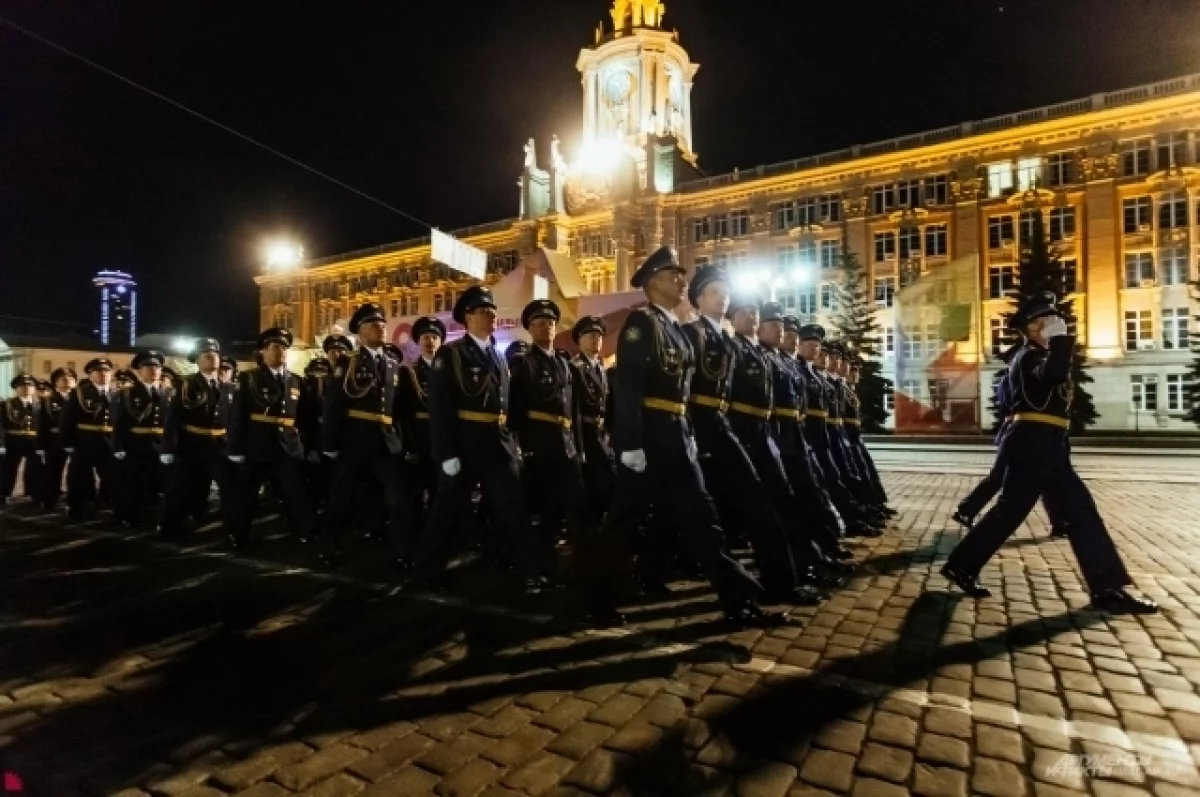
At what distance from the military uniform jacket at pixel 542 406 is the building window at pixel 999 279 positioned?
153 ft

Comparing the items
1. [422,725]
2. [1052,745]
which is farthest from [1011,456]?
[422,725]

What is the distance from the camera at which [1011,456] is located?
18.4 ft

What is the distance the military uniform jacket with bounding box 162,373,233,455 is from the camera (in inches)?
323

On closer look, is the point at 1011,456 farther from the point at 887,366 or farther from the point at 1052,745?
the point at 887,366

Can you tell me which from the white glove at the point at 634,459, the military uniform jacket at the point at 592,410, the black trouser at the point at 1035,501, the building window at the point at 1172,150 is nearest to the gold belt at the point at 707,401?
the white glove at the point at 634,459

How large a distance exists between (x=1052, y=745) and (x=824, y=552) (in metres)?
3.24

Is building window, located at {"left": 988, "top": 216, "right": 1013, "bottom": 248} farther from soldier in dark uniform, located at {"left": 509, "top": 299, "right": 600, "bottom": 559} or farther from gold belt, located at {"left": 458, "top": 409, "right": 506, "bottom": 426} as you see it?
gold belt, located at {"left": 458, "top": 409, "right": 506, "bottom": 426}

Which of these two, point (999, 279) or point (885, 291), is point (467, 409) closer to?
point (999, 279)

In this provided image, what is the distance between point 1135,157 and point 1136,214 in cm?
327

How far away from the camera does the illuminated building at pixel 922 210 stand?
4147 centimetres

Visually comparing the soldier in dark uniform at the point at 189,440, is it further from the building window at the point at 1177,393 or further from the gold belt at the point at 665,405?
the building window at the point at 1177,393

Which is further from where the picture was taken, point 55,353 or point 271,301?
point 271,301

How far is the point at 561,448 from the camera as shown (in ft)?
19.4

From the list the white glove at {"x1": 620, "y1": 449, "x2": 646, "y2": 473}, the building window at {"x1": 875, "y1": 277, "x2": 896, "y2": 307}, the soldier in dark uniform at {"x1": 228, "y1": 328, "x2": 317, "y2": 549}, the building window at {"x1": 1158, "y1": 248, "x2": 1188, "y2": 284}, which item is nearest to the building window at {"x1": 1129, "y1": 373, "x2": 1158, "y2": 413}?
the building window at {"x1": 1158, "y1": 248, "x2": 1188, "y2": 284}
